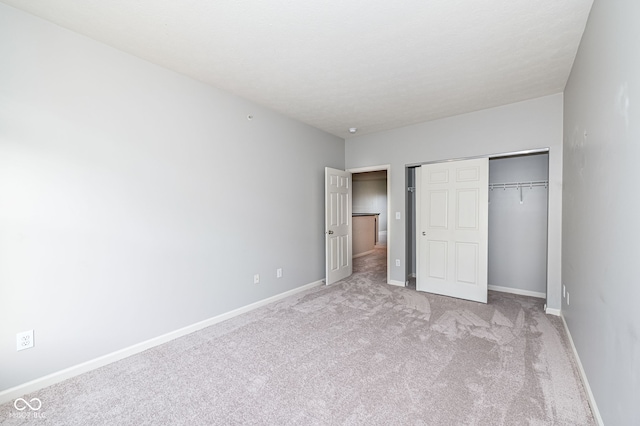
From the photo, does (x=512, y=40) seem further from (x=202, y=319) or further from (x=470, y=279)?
(x=202, y=319)

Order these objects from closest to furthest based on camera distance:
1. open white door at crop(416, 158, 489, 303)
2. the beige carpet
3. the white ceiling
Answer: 1. the beige carpet
2. the white ceiling
3. open white door at crop(416, 158, 489, 303)

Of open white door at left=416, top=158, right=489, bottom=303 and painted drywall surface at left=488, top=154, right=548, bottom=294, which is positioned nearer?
open white door at left=416, top=158, right=489, bottom=303

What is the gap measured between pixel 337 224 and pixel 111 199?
3280 millimetres

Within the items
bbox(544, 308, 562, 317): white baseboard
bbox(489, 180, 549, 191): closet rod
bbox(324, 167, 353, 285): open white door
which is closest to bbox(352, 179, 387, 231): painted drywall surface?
bbox(324, 167, 353, 285): open white door

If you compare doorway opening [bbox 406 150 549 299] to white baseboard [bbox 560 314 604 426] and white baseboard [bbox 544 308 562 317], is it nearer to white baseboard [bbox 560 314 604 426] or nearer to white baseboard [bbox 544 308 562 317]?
white baseboard [bbox 544 308 562 317]

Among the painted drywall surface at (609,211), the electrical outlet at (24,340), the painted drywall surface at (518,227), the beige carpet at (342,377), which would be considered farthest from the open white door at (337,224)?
the electrical outlet at (24,340)

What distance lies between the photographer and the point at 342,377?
2102mm

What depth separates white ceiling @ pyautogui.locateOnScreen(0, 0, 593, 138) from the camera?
188cm

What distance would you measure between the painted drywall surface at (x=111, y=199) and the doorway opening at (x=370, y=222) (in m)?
2.65

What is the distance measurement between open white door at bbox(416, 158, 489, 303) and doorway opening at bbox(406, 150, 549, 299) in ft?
0.66

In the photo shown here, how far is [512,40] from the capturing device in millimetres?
2209

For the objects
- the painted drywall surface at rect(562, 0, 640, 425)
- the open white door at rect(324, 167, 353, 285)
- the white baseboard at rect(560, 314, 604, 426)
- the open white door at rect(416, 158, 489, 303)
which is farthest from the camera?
the open white door at rect(324, 167, 353, 285)

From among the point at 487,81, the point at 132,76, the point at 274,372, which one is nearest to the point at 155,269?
the point at 274,372

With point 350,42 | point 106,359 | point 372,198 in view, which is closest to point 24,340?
point 106,359
